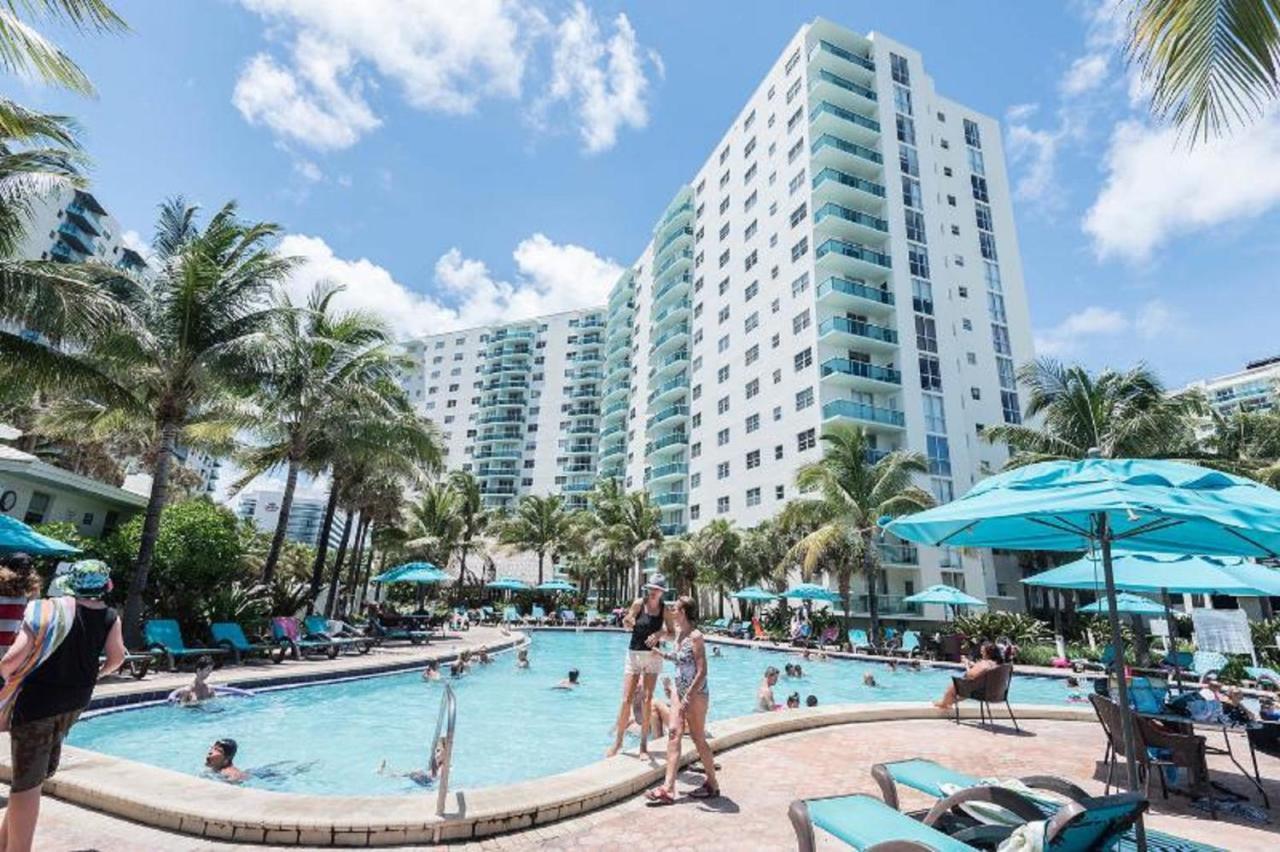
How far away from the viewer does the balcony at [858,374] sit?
129 feet

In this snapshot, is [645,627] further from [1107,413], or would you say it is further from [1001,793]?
[1107,413]

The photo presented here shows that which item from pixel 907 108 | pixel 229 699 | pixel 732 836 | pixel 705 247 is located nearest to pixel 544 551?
pixel 705 247

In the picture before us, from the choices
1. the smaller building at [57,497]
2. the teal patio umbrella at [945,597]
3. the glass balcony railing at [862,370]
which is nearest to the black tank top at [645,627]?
the smaller building at [57,497]

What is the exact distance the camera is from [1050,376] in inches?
1021

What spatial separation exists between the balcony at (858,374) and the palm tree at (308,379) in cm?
2646

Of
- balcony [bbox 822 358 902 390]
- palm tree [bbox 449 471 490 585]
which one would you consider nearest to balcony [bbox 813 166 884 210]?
balcony [bbox 822 358 902 390]

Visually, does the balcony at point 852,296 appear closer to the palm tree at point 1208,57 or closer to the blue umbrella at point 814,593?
the blue umbrella at point 814,593

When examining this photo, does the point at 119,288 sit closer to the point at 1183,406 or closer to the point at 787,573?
the point at 787,573

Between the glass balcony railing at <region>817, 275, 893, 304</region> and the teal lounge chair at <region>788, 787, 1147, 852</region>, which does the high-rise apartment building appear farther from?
the teal lounge chair at <region>788, 787, 1147, 852</region>

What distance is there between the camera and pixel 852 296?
134 feet

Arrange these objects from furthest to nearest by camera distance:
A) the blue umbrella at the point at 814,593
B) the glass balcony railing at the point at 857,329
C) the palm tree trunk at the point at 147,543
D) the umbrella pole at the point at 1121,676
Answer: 1. the glass balcony railing at the point at 857,329
2. the blue umbrella at the point at 814,593
3. the palm tree trunk at the point at 147,543
4. the umbrella pole at the point at 1121,676

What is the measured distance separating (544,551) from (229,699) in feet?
129

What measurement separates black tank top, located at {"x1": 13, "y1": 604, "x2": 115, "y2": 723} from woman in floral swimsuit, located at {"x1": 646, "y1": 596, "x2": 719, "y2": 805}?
4.25 meters

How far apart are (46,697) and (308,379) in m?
17.3
